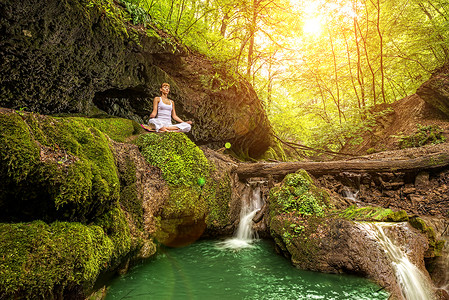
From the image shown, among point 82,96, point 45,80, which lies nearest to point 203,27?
point 82,96

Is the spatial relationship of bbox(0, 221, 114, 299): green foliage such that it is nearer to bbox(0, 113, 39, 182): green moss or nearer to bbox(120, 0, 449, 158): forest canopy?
bbox(0, 113, 39, 182): green moss

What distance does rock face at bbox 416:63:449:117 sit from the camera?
8.37 m

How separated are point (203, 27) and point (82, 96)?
4987 millimetres

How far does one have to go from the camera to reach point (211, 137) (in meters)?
9.19

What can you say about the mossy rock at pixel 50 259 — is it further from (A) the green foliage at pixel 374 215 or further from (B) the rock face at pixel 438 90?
(B) the rock face at pixel 438 90

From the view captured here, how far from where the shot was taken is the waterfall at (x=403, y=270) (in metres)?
3.26

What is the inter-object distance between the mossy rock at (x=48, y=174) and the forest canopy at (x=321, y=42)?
4.86 metres

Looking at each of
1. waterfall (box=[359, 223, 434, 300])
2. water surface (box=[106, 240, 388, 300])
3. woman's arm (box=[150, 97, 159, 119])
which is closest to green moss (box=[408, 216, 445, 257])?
waterfall (box=[359, 223, 434, 300])

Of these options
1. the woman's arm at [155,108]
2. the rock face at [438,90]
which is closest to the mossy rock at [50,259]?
the woman's arm at [155,108]

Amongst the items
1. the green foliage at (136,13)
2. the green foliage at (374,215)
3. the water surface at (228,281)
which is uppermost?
the green foliage at (136,13)

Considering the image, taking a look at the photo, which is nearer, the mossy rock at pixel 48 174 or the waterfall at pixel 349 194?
the mossy rock at pixel 48 174

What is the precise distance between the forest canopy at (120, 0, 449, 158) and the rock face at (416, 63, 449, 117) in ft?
1.88

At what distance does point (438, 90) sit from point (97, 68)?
41.6 feet

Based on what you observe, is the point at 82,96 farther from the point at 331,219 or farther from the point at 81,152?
the point at 331,219
